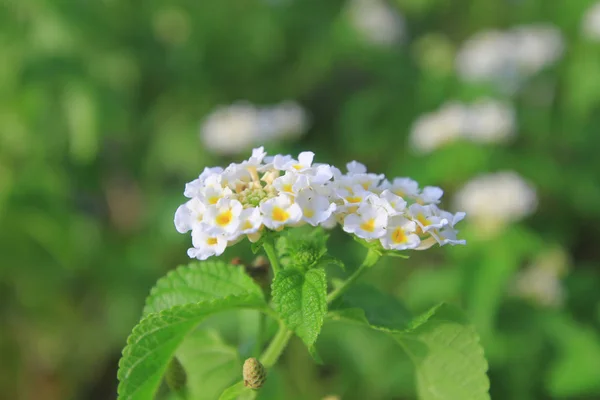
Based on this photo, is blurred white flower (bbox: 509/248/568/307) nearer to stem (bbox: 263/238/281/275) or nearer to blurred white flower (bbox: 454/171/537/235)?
blurred white flower (bbox: 454/171/537/235)

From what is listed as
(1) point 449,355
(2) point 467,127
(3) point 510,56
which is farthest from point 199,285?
(3) point 510,56

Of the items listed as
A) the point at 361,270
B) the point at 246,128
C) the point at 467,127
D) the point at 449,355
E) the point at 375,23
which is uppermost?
the point at 375,23

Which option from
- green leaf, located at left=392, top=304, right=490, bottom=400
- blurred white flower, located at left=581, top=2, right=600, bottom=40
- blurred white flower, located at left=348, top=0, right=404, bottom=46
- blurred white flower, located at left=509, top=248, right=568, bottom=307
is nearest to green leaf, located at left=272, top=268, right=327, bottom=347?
green leaf, located at left=392, top=304, right=490, bottom=400

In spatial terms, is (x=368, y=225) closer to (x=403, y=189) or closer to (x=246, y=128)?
(x=403, y=189)

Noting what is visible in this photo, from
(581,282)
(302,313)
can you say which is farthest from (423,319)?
(581,282)

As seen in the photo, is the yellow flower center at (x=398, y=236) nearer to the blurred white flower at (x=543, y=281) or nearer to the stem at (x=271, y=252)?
the stem at (x=271, y=252)

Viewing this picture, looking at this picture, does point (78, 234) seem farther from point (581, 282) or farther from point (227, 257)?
point (581, 282)

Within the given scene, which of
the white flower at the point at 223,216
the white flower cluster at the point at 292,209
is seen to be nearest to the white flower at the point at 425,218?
the white flower cluster at the point at 292,209
